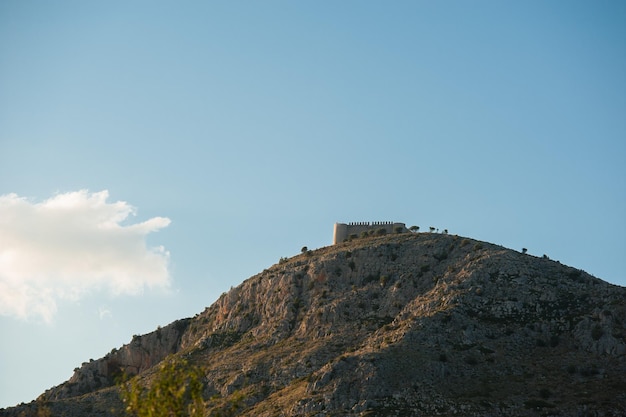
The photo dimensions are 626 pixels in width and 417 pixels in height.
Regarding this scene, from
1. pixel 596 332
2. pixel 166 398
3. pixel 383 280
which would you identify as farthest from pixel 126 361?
pixel 166 398

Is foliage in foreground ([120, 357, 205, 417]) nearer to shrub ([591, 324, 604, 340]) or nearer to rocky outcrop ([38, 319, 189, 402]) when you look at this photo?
shrub ([591, 324, 604, 340])

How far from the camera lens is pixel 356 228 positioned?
15600cm

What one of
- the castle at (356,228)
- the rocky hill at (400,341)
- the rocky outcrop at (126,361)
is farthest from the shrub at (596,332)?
the rocky outcrop at (126,361)

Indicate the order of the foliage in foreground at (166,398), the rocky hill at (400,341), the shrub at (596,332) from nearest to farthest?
the foliage in foreground at (166,398)
the rocky hill at (400,341)
the shrub at (596,332)

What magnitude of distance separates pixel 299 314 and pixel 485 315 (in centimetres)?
2695

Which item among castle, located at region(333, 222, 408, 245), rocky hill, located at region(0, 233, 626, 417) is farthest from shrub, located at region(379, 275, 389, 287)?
castle, located at region(333, 222, 408, 245)

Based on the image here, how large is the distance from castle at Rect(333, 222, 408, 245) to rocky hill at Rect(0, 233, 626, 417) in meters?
10.5

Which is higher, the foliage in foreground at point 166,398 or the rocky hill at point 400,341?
the rocky hill at point 400,341

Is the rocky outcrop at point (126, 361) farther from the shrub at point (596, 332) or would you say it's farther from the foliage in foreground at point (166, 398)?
the foliage in foreground at point (166, 398)

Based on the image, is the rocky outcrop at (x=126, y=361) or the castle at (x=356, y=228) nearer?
the rocky outcrop at (x=126, y=361)

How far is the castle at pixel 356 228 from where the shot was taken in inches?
5979

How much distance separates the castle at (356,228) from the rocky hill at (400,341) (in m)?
10.5

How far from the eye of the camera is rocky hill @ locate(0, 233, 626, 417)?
93250mm

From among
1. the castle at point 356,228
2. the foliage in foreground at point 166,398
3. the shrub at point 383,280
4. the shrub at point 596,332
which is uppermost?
the castle at point 356,228
